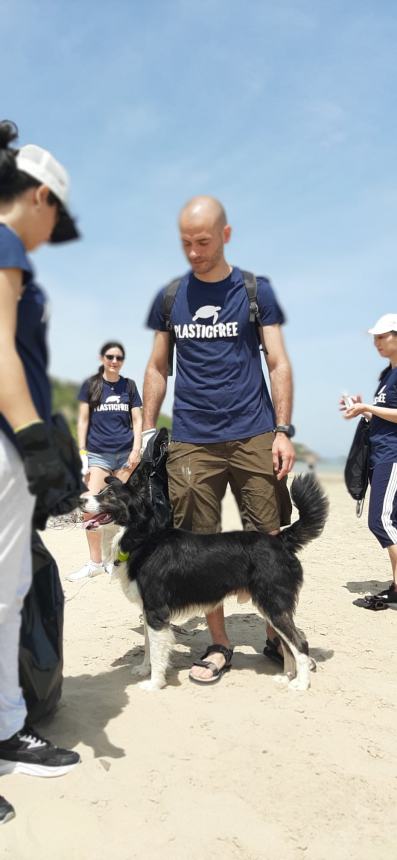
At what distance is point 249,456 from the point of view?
3979 mm

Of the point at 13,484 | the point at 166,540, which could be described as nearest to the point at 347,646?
the point at 166,540

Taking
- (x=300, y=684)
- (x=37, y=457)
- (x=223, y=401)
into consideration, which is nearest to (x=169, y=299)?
(x=223, y=401)

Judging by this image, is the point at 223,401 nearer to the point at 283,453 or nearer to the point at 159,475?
the point at 283,453

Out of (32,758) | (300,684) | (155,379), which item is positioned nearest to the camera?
(32,758)

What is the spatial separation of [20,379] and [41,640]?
1.44 metres

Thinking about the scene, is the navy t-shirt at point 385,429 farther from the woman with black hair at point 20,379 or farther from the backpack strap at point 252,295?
the woman with black hair at point 20,379

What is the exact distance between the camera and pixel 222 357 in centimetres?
395

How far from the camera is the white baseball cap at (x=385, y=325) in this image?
5664 mm

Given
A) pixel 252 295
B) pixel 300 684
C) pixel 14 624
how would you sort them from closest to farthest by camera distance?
pixel 14 624, pixel 300 684, pixel 252 295

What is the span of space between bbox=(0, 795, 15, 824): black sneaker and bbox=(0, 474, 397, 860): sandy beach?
0.10ft

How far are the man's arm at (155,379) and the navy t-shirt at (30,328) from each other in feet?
5.22

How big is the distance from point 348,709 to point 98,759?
138 centimetres

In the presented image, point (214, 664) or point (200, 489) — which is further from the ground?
point (200, 489)

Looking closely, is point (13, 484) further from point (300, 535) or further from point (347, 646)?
point (347, 646)
